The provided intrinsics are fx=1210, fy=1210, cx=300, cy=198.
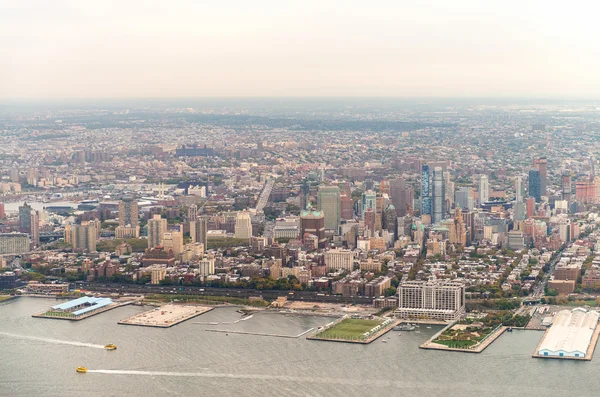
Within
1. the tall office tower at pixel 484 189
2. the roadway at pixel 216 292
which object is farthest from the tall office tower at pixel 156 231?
the tall office tower at pixel 484 189

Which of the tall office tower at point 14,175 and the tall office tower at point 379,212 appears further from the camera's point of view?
the tall office tower at point 14,175

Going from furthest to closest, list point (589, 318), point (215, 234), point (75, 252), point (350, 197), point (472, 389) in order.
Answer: point (350, 197) → point (215, 234) → point (75, 252) → point (589, 318) → point (472, 389)

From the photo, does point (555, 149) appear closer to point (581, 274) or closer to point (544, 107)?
point (544, 107)

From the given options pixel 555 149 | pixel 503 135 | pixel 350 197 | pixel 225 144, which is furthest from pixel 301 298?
pixel 225 144

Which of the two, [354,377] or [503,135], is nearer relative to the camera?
[354,377]

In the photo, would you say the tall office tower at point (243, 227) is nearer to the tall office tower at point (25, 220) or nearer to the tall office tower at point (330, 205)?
the tall office tower at point (330, 205)
